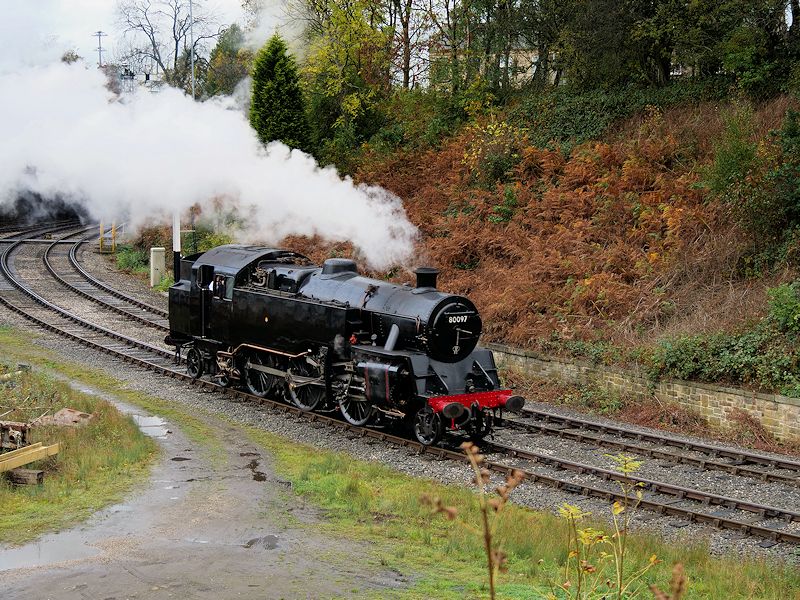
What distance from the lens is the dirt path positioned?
8703 millimetres

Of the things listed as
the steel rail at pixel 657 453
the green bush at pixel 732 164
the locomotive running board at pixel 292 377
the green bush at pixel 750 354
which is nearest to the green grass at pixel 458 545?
the locomotive running board at pixel 292 377

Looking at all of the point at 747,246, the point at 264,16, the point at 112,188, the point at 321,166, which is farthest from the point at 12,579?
the point at 264,16

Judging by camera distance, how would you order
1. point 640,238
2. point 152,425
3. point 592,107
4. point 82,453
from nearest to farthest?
1. point 82,453
2. point 152,425
3. point 640,238
4. point 592,107

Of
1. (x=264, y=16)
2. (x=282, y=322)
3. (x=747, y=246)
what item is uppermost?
(x=264, y=16)

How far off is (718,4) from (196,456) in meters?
20.6

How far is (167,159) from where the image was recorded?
2266 cm

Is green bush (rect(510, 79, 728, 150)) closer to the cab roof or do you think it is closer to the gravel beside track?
the cab roof

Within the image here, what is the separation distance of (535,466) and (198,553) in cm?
644

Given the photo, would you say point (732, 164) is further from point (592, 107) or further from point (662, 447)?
point (592, 107)

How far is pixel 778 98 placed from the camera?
25.0 m

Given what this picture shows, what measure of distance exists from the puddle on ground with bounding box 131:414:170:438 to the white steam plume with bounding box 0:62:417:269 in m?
5.92

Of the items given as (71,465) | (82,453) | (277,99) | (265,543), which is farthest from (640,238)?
(277,99)

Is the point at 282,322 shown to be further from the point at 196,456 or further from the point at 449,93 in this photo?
the point at 449,93

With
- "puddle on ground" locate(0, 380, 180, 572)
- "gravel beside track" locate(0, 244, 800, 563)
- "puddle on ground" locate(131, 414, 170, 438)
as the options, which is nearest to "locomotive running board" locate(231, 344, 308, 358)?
"gravel beside track" locate(0, 244, 800, 563)
